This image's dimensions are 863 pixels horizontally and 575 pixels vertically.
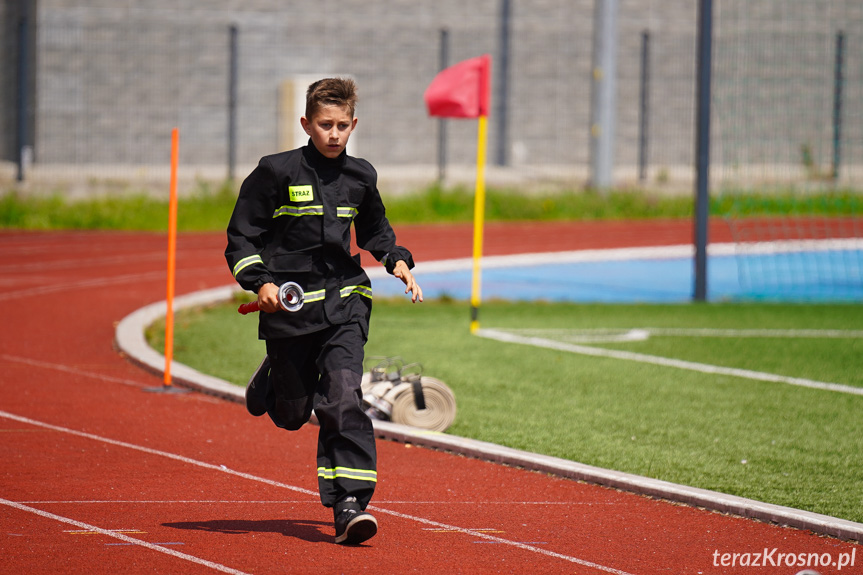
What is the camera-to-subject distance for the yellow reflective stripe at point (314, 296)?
5.39 m

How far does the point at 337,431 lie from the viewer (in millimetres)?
5383

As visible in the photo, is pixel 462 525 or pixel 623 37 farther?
pixel 623 37

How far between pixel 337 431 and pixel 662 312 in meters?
9.26

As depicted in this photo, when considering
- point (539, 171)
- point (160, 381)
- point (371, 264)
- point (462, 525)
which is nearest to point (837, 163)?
point (539, 171)

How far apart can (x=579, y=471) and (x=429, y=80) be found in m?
23.0

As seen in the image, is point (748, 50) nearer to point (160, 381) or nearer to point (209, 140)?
point (209, 140)

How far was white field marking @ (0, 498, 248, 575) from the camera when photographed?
5070mm

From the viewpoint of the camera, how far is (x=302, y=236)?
5445mm

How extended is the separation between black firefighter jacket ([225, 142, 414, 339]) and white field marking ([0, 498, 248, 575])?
0.97m

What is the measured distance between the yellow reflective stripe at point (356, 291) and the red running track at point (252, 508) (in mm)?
1063

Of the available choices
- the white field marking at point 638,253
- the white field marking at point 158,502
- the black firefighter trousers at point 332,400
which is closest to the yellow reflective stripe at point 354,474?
the black firefighter trousers at point 332,400

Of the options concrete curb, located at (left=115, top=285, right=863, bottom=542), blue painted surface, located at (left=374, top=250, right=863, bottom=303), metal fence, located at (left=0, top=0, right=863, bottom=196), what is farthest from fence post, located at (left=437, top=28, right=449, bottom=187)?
concrete curb, located at (left=115, top=285, right=863, bottom=542)

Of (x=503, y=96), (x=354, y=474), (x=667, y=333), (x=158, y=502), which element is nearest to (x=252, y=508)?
(x=158, y=502)

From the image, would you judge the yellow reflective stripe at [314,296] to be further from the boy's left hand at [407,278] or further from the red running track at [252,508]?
the red running track at [252,508]
